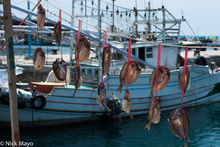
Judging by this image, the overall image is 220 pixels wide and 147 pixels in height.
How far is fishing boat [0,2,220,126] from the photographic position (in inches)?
491

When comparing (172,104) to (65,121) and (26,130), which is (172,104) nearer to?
(65,121)

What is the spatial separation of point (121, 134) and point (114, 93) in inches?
86.6

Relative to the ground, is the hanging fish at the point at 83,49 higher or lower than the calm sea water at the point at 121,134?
higher

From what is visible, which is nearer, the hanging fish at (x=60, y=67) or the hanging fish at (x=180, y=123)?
the hanging fish at (x=180, y=123)

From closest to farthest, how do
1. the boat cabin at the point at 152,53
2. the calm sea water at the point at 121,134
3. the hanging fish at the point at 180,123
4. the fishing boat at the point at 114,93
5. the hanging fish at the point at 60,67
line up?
the hanging fish at the point at 180,123 → the hanging fish at the point at 60,67 → the calm sea water at the point at 121,134 → the fishing boat at the point at 114,93 → the boat cabin at the point at 152,53

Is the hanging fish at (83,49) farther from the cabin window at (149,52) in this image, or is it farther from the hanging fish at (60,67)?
the cabin window at (149,52)

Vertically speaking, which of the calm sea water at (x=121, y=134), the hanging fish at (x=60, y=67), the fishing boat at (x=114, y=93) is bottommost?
the calm sea water at (x=121, y=134)

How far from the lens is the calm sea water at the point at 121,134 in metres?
10.9

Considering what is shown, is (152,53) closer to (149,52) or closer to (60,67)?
(149,52)

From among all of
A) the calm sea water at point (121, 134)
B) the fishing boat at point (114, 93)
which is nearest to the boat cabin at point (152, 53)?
the fishing boat at point (114, 93)

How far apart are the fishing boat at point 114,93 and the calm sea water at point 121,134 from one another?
479mm

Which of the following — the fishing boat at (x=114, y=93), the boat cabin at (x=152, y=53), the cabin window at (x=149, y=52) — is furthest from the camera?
the cabin window at (x=149, y=52)

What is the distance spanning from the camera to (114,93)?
13508 mm

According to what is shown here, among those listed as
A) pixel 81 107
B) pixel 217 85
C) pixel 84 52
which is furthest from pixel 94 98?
pixel 217 85
